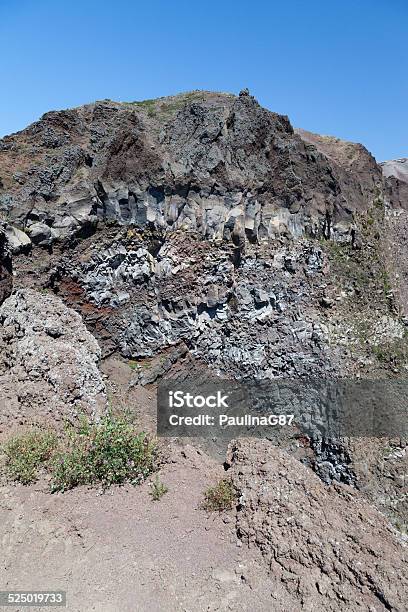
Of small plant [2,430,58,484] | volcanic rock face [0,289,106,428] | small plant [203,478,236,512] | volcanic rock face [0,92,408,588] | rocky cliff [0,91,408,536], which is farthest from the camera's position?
rocky cliff [0,91,408,536]

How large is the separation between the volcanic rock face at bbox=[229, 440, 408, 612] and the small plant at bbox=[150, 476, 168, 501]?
3.23ft

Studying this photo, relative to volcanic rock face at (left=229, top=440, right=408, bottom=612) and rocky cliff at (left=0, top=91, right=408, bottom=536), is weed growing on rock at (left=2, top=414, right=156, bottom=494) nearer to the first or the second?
volcanic rock face at (left=229, top=440, right=408, bottom=612)

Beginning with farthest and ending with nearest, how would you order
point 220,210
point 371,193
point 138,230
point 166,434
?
point 371,193 < point 220,210 < point 138,230 < point 166,434

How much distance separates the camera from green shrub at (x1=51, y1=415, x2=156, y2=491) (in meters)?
6.16

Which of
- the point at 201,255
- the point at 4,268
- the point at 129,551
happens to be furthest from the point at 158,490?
the point at 201,255

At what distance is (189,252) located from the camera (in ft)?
57.5

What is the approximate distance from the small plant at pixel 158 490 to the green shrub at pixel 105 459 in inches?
11.3

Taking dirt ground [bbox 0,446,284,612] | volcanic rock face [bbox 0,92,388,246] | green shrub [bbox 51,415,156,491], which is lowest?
dirt ground [bbox 0,446,284,612]

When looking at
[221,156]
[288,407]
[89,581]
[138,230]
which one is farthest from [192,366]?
[89,581]

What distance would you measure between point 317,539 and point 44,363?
7.53 m

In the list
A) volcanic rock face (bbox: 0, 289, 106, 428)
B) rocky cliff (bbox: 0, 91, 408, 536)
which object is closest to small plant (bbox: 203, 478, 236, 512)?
volcanic rock face (bbox: 0, 289, 106, 428)

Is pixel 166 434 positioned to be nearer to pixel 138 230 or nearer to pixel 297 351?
pixel 297 351

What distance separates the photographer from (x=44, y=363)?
10422mm

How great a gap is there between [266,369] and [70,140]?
1185 cm
